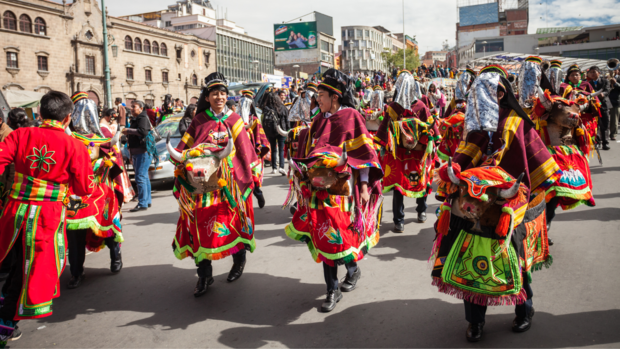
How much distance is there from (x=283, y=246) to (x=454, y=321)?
2.90 meters

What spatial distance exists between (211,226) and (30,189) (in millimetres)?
1546

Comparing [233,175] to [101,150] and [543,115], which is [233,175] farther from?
[543,115]

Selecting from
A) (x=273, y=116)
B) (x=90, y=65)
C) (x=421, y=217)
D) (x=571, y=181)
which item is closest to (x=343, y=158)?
(x=571, y=181)

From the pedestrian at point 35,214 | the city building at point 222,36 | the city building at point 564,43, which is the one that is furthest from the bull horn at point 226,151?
the city building at point 222,36

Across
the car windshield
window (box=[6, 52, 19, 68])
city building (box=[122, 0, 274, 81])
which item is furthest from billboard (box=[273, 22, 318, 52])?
the car windshield

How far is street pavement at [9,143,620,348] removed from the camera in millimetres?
3705

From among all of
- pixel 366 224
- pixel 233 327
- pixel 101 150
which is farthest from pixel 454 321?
pixel 101 150

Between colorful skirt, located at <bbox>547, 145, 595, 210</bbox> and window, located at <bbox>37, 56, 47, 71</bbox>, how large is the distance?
48.5 metres

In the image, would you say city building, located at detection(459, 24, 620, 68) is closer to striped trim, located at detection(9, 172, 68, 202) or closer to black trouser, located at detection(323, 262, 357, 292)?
black trouser, located at detection(323, 262, 357, 292)

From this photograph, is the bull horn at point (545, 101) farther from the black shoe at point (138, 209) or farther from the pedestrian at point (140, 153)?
the black shoe at point (138, 209)

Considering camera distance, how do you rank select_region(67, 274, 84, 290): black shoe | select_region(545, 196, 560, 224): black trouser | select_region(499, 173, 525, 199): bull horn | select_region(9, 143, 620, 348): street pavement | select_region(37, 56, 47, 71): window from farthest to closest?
select_region(37, 56, 47, 71): window, select_region(67, 274, 84, 290): black shoe, select_region(545, 196, 560, 224): black trouser, select_region(9, 143, 620, 348): street pavement, select_region(499, 173, 525, 199): bull horn

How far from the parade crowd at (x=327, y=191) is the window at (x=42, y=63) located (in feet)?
145

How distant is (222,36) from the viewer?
7600 centimetres

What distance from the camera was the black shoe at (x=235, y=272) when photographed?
5105 mm
